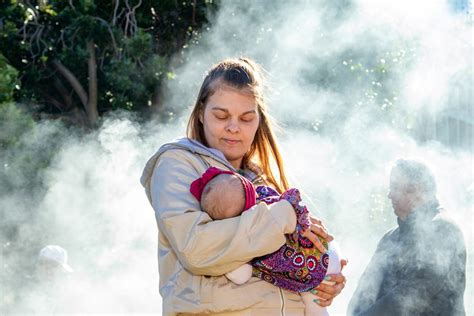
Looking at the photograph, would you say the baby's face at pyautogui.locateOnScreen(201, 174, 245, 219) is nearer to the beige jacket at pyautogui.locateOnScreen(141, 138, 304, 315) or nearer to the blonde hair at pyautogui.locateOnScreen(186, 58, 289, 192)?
the beige jacket at pyautogui.locateOnScreen(141, 138, 304, 315)

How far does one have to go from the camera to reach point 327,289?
8.37ft

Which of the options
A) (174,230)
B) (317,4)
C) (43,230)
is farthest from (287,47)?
(174,230)

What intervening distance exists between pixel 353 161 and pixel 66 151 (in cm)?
276

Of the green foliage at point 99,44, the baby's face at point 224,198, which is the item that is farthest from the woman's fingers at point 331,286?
the green foliage at point 99,44

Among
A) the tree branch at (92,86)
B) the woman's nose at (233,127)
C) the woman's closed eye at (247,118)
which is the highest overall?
the tree branch at (92,86)

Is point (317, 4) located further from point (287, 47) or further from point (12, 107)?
point (12, 107)

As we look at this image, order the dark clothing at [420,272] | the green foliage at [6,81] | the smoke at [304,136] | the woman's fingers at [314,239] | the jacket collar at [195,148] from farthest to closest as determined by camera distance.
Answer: the smoke at [304,136] → the green foliage at [6,81] → the dark clothing at [420,272] → the jacket collar at [195,148] → the woman's fingers at [314,239]

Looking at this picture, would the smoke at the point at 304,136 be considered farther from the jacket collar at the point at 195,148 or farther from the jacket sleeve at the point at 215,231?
the jacket sleeve at the point at 215,231

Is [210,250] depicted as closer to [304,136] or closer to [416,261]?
[416,261]

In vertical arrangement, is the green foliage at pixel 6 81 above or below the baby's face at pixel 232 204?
above

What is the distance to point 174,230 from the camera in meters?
2.39

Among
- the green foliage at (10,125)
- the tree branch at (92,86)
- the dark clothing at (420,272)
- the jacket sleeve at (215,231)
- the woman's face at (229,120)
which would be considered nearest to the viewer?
the jacket sleeve at (215,231)

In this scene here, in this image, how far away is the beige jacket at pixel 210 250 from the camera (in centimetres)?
234

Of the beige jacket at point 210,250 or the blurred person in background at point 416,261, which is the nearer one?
the beige jacket at point 210,250
